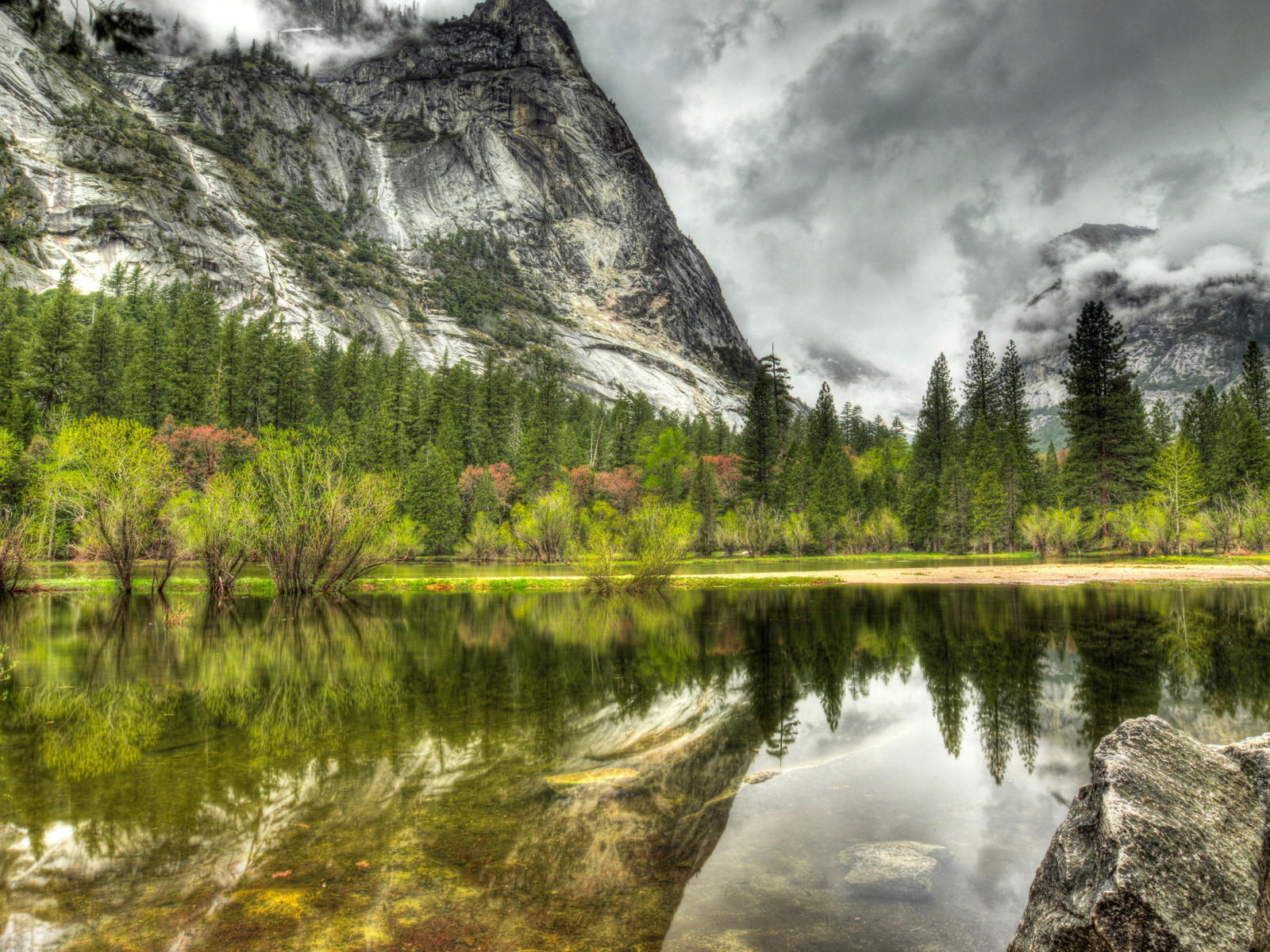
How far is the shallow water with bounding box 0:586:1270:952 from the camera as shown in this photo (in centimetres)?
450

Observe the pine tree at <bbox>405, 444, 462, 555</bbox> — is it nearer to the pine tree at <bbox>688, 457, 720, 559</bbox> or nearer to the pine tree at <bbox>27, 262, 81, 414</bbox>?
the pine tree at <bbox>688, 457, 720, 559</bbox>

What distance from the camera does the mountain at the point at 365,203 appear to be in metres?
108

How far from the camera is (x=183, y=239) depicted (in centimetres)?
11094

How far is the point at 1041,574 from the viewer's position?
34.5 metres

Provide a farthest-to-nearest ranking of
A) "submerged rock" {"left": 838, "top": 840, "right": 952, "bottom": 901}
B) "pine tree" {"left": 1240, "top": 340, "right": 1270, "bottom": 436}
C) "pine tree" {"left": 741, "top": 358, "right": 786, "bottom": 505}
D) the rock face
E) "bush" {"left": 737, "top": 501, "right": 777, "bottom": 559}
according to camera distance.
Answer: "pine tree" {"left": 741, "top": 358, "right": 786, "bottom": 505} < "pine tree" {"left": 1240, "top": 340, "right": 1270, "bottom": 436} < "bush" {"left": 737, "top": 501, "right": 777, "bottom": 559} < "submerged rock" {"left": 838, "top": 840, "right": 952, "bottom": 901} < the rock face

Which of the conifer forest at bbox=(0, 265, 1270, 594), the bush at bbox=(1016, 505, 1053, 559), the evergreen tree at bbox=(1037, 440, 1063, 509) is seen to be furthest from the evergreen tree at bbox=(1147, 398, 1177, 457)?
the bush at bbox=(1016, 505, 1053, 559)

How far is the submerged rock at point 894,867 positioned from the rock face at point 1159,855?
1.46 metres

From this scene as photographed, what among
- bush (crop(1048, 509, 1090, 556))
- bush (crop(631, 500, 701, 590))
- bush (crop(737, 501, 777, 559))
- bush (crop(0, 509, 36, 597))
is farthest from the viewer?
bush (crop(737, 501, 777, 559))

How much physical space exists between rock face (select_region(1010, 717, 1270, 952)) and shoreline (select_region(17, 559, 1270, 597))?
93.2 ft

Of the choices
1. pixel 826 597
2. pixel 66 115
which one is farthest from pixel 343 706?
pixel 66 115

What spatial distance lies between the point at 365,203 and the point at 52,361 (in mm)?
123716

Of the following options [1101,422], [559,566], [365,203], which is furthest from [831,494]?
[365,203]

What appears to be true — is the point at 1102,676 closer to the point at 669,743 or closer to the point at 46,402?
the point at 669,743

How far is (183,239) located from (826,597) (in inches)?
5204
